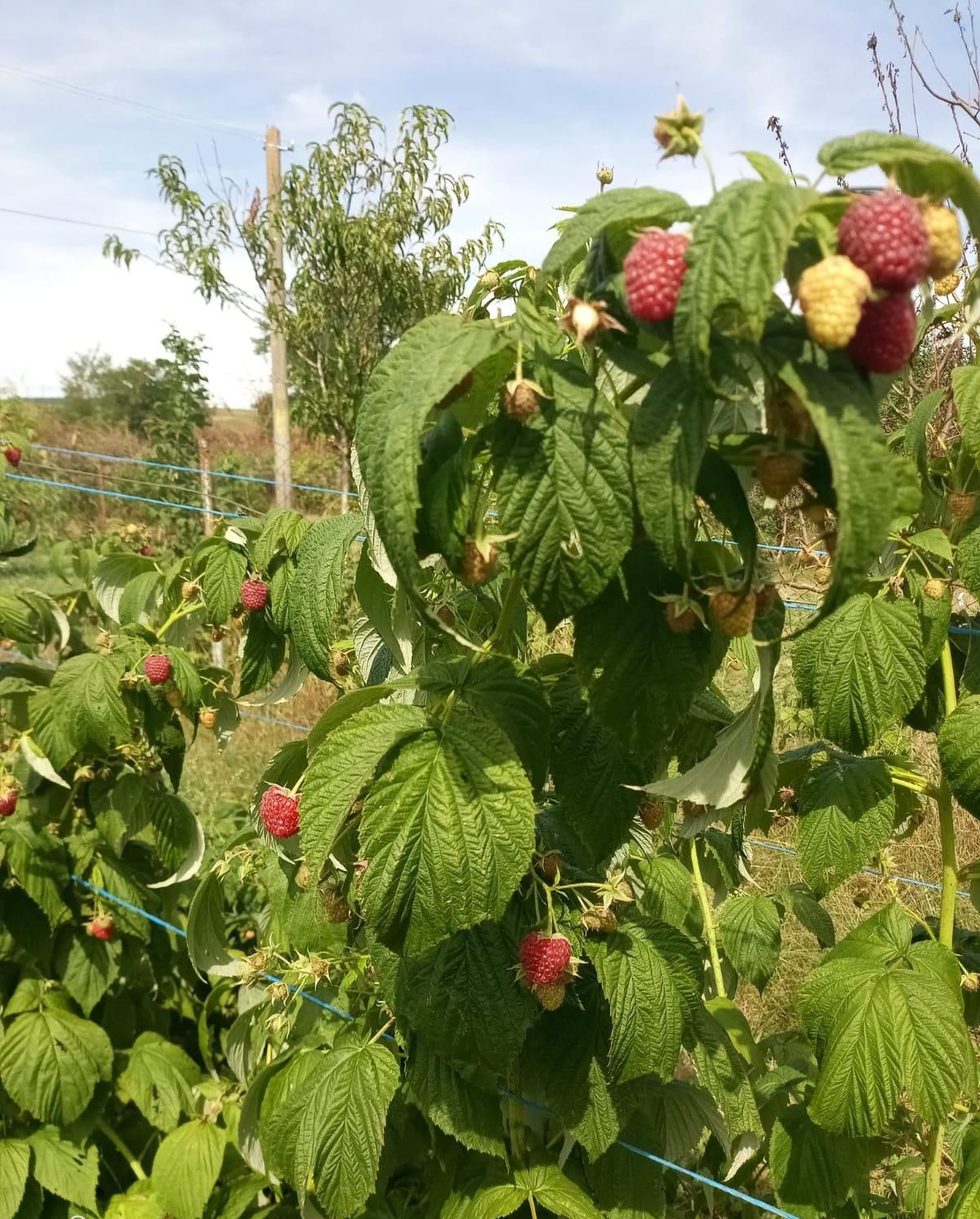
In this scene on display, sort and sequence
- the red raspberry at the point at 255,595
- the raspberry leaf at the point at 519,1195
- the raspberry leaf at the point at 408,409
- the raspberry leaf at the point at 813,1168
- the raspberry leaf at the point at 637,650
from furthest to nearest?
1. the red raspberry at the point at 255,595
2. the raspberry leaf at the point at 813,1168
3. the raspberry leaf at the point at 519,1195
4. the raspberry leaf at the point at 637,650
5. the raspberry leaf at the point at 408,409

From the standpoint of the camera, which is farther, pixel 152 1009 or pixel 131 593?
pixel 152 1009

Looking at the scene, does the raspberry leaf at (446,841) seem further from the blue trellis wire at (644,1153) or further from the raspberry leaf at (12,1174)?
the raspberry leaf at (12,1174)

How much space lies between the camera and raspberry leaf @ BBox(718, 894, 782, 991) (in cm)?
148

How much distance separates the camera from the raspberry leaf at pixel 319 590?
1170 millimetres

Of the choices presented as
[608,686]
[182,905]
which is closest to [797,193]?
[608,686]

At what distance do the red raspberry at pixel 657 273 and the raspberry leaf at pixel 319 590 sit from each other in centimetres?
64

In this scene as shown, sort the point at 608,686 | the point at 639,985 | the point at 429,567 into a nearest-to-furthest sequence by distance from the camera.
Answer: the point at 608,686, the point at 639,985, the point at 429,567

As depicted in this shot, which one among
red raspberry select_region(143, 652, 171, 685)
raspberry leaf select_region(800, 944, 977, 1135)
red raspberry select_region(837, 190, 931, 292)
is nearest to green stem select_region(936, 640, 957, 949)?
raspberry leaf select_region(800, 944, 977, 1135)

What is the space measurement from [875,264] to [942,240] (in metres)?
0.06

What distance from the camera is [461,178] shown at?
7.98 metres

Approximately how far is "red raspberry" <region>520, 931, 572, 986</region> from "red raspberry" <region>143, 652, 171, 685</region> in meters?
0.95

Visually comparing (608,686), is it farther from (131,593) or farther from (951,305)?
(131,593)

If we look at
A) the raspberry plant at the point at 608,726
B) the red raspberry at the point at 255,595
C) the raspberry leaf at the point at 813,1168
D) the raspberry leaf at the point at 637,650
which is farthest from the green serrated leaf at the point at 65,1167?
the raspberry leaf at the point at 637,650

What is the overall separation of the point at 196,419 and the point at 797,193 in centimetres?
1086
